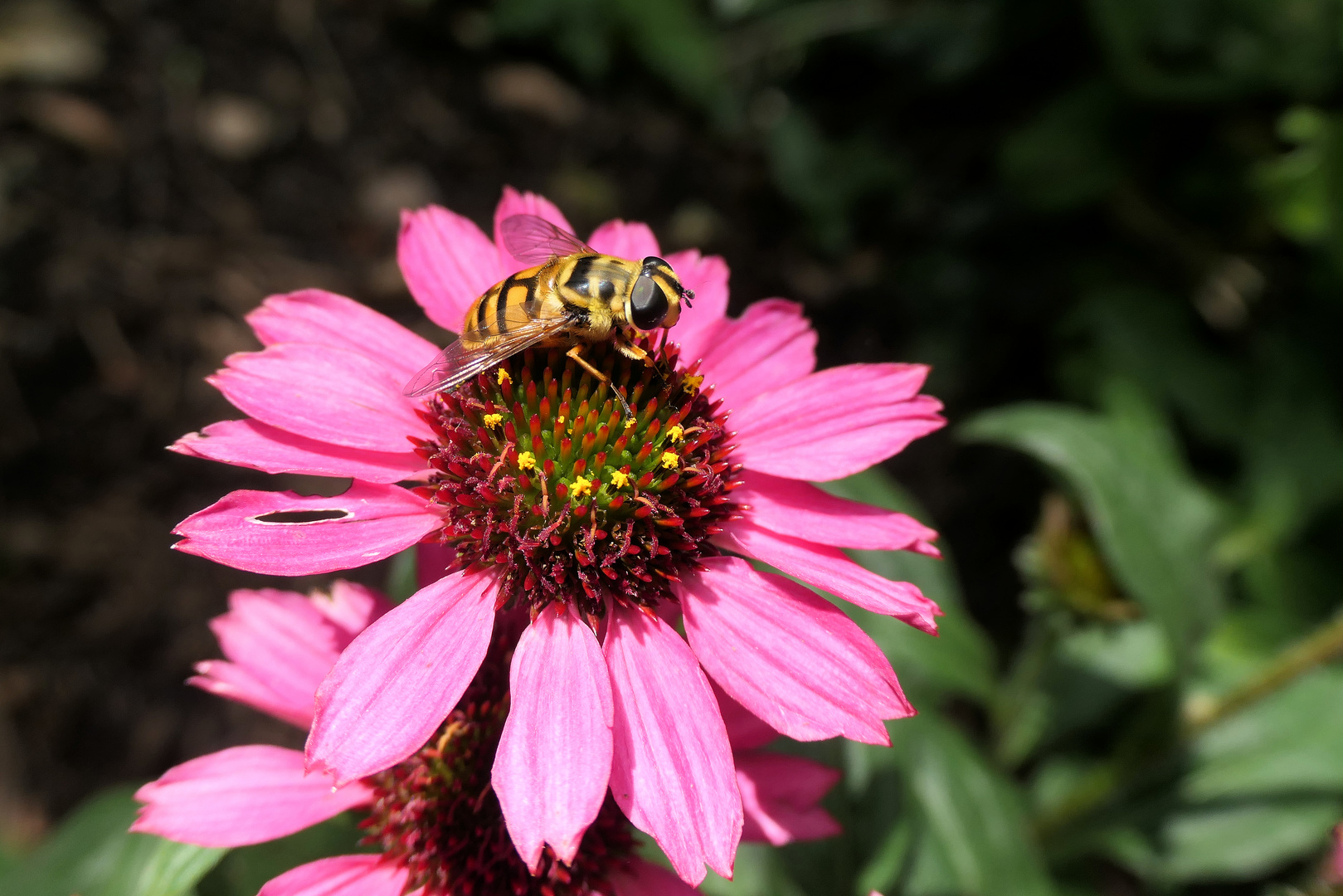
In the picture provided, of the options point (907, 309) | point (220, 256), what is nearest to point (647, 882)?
point (907, 309)

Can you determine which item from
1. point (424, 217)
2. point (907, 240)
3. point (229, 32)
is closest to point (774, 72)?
point (907, 240)

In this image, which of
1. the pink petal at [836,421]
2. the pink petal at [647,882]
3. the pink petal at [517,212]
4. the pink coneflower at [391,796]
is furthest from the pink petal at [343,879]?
the pink petal at [517,212]

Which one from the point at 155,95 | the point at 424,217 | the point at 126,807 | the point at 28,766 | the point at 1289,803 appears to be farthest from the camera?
the point at 155,95

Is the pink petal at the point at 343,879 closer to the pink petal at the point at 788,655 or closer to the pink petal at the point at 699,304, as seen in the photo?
the pink petal at the point at 788,655

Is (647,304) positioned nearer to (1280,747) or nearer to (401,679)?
(401,679)

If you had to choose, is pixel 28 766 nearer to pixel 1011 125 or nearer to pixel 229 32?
pixel 229 32

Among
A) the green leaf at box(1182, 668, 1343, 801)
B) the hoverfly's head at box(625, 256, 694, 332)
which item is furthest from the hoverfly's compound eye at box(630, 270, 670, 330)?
the green leaf at box(1182, 668, 1343, 801)
